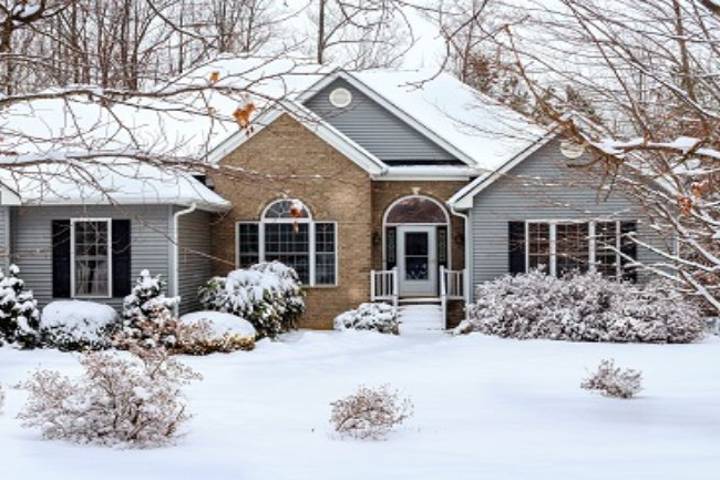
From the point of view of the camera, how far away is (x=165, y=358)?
10.9 m

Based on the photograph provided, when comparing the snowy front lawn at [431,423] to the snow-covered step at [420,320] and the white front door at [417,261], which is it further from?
the white front door at [417,261]

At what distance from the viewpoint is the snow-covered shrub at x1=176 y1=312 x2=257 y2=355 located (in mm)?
19453

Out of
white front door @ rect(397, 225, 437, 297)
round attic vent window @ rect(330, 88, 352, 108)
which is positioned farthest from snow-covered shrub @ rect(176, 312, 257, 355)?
round attic vent window @ rect(330, 88, 352, 108)

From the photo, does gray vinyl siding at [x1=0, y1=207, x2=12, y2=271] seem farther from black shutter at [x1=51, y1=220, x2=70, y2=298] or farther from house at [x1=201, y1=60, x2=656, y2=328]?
house at [x1=201, y1=60, x2=656, y2=328]

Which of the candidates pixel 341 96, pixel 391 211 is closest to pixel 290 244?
pixel 391 211

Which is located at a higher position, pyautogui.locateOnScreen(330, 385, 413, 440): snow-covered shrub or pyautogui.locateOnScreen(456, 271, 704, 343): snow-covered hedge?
pyautogui.locateOnScreen(456, 271, 704, 343): snow-covered hedge

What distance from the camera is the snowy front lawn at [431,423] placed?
9273 mm

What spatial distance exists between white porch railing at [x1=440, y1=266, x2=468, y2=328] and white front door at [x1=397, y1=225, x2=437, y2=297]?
60 centimetres

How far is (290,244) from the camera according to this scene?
80.5ft

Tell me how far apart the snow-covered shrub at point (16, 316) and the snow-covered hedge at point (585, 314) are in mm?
9391

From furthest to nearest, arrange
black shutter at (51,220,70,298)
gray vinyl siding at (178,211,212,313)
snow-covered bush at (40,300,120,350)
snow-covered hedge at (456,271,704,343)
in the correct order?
gray vinyl siding at (178,211,212,313) < black shutter at (51,220,70,298) < snow-covered hedge at (456,271,704,343) < snow-covered bush at (40,300,120,350)

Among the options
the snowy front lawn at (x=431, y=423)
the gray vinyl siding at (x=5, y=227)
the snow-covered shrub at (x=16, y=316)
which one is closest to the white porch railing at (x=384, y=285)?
the snowy front lawn at (x=431, y=423)

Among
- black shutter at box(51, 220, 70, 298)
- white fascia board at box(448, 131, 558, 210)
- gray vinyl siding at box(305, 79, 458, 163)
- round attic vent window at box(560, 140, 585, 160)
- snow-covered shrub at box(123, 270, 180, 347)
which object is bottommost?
snow-covered shrub at box(123, 270, 180, 347)

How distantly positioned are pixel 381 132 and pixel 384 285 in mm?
3862
